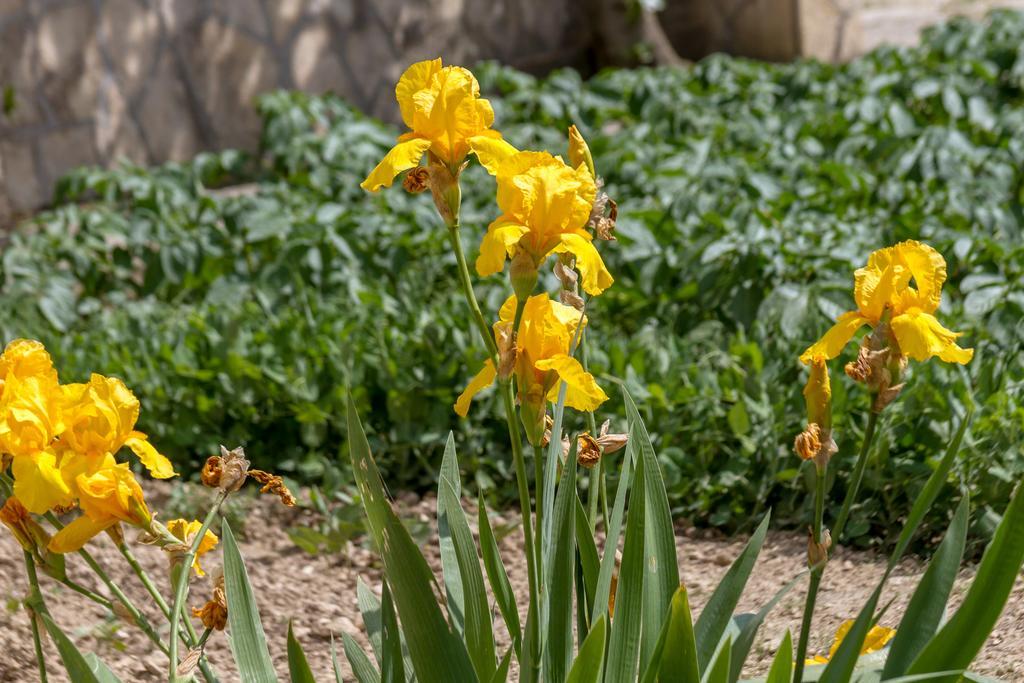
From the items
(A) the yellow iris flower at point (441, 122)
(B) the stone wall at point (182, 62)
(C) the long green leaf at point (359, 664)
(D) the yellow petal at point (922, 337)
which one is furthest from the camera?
(B) the stone wall at point (182, 62)

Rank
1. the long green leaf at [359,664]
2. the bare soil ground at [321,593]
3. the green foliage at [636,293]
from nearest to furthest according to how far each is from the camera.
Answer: the long green leaf at [359,664] → the bare soil ground at [321,593] → the green foliage at [636,293]

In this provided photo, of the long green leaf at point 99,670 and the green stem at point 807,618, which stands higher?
the green stem at point 807,618

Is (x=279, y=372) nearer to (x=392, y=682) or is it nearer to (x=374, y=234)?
(x=374, y=234)

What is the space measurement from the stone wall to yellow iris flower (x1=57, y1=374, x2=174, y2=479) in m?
4.29

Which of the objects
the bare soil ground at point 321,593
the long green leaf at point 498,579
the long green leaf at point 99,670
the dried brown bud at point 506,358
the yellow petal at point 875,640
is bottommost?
the bare soil ground at point 321,593

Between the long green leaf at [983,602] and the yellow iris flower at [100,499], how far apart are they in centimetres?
79

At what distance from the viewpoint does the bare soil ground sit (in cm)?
198

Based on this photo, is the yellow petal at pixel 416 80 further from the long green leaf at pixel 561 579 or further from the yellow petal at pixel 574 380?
the long green leaf at pixel 561 579

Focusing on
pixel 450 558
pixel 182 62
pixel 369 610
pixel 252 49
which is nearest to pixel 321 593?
pixel 369 610

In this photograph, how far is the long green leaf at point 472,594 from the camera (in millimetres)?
1328

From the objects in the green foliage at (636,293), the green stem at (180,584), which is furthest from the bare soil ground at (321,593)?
the green stem at (180,584)

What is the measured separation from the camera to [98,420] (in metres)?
1.20

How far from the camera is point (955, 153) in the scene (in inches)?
163

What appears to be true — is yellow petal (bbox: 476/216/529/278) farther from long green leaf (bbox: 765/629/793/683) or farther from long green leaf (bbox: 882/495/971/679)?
long green leaf (bbox: 882/495/971/679)
